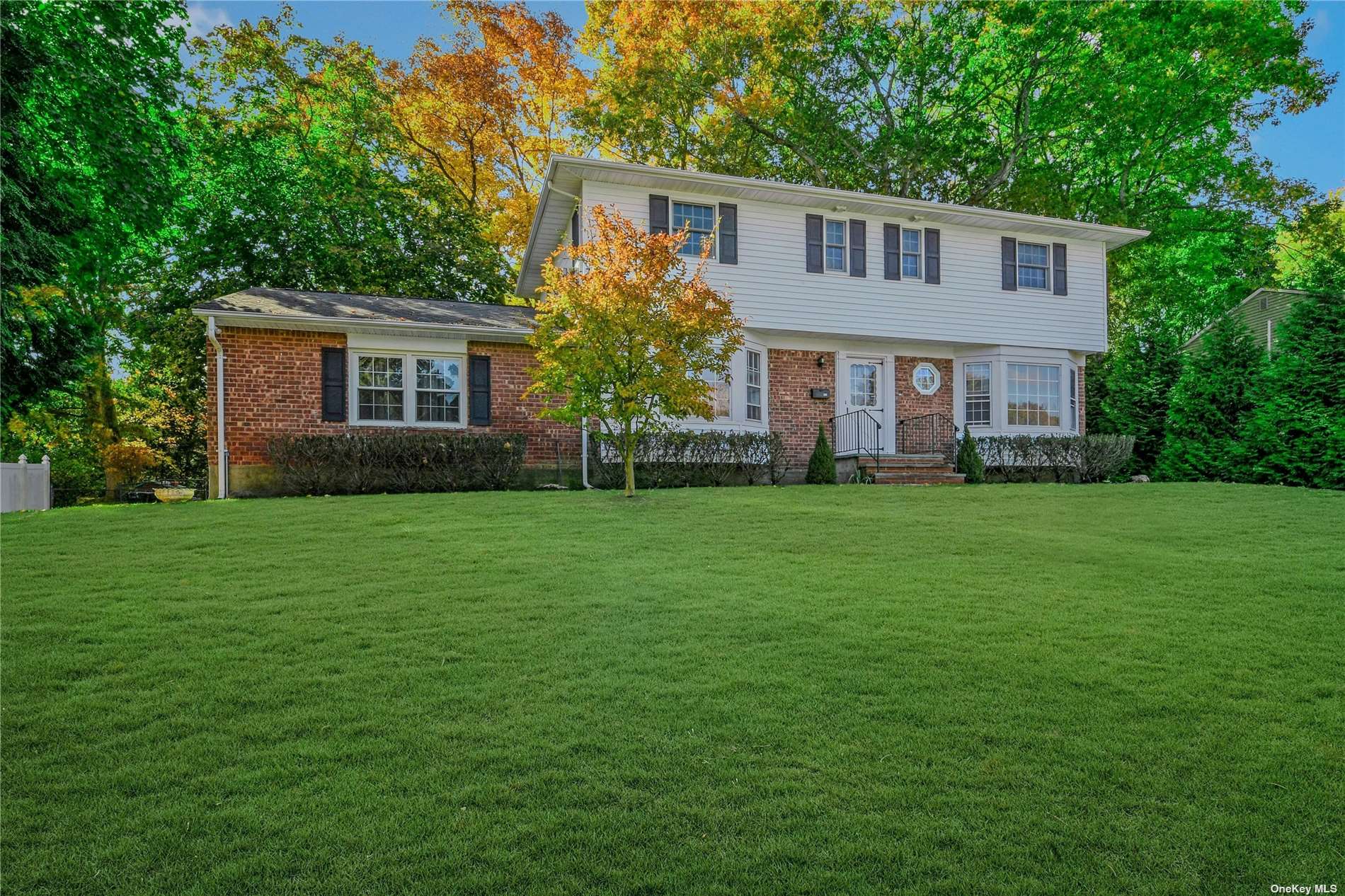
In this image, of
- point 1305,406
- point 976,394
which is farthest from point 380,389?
point 1305,406

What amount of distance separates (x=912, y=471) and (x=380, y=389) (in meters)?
10.1

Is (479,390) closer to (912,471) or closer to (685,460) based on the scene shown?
(685,460)

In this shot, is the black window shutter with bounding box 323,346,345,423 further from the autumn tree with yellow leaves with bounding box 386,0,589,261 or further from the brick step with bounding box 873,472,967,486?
the autumn tree with yellow leaves with bounding box 386,0,589,261

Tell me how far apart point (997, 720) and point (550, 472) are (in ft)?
37.5

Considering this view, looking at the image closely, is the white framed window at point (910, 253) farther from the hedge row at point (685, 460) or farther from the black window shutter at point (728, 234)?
the hedge row at point (685, 460)

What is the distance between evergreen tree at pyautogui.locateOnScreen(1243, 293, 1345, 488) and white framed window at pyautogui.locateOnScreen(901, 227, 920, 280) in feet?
22.4

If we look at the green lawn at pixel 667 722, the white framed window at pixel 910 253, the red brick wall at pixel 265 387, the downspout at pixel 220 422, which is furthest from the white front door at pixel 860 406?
the downspout at pixel 220 422

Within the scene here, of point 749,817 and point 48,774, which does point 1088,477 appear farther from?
point 48,774

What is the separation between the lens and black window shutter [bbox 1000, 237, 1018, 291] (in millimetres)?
17250

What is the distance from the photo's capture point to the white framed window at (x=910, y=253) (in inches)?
656

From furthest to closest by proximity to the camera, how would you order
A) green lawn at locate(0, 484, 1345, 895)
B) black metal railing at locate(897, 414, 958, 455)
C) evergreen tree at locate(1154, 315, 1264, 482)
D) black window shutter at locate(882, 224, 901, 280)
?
black metal railing at locate(897, 414, 958, 455), black window shutter at locate(882, 224, 901, 280), evergreen tree at locate(1154, 315, 1264, 482), green lawn at locate(0, 484, 1345, 895)

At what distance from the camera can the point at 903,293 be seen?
54.1 feet

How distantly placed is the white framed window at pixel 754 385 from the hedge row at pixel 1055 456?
4.72 m

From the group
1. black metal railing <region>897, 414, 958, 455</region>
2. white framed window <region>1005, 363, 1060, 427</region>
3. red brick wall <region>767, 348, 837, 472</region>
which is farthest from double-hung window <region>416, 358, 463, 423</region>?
white framed window <region>1005, 363, 1060, 427</region>
